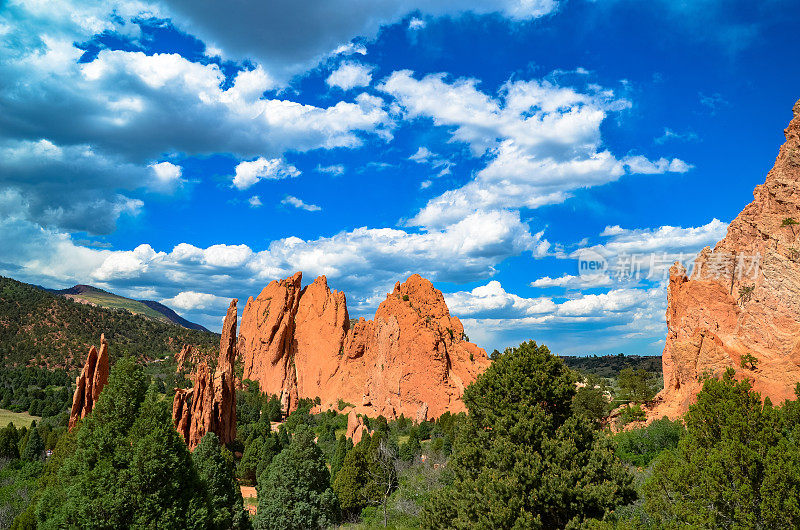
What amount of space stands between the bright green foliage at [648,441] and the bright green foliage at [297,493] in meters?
20.3

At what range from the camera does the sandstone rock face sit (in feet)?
113

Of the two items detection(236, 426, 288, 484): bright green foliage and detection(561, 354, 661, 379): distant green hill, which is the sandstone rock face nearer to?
detection(236, 426, 288, 484): bright green foliage

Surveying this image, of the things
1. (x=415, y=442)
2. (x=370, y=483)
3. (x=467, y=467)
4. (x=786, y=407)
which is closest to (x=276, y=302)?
(x=415, y=442)

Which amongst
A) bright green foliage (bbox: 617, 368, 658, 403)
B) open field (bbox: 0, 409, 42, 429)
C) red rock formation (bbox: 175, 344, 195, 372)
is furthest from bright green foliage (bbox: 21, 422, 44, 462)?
red rock formation (bbox: 175, 344, 195, 372)

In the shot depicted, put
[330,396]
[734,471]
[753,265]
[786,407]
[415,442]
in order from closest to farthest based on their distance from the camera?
1. [734,471]
2. [786,407]
3. [753,265]
4. [415,442]
5. [330,396]

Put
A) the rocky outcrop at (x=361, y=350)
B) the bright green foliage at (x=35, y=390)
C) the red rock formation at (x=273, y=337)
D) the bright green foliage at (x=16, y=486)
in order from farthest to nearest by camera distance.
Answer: the red rock formation at (x=273, y=337)
the bright green foliage at (x=35, y=390)
the rocky outcrop at (x=361, y=350)
the bright green foliage at (x=16, y=486)

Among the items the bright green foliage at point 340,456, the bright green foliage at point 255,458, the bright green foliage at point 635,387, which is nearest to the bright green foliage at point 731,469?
the bright green foliage at point 340,456

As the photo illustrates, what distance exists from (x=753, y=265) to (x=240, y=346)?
336 feet

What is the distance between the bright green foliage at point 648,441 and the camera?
1318 inches

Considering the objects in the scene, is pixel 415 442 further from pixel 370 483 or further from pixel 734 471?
pixel 734 471

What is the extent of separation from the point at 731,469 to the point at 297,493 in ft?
76.6

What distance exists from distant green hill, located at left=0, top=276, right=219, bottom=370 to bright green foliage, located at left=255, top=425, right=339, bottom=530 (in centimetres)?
7059

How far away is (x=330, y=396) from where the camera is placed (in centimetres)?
8500

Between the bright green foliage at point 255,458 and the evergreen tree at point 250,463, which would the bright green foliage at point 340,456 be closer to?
the bright green foliage at point 255,458
